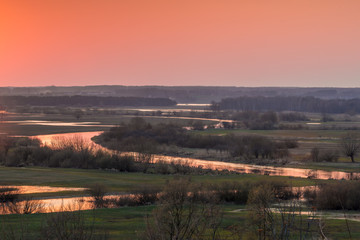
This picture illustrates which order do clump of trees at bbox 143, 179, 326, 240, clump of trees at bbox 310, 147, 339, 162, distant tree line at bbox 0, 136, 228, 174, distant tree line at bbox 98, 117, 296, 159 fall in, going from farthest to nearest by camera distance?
distant tree line at bbox 98, 117, 296, 159 → clump of trees at bbox 310, 147, 339, 162 → distant tree line at bbox 0, 136, 228, 174 → clump of trees at bbox 143, 179, 326, 240

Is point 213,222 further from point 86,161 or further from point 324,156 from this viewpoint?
point 324,156

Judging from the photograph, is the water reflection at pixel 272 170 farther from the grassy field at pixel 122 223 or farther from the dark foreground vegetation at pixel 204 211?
the grassy field at pixel 122 223

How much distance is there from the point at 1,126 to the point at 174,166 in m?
65.1

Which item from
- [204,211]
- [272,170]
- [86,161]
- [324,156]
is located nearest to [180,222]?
[204,211]

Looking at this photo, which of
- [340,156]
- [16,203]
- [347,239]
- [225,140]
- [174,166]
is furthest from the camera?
[225,140]

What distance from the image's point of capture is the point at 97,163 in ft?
194

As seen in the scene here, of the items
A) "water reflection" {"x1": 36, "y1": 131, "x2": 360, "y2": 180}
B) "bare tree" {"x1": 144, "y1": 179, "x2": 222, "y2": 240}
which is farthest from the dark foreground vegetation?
"water reflection" {"x1": 36, "y1": 131, "x2": 360, "y2": 180}

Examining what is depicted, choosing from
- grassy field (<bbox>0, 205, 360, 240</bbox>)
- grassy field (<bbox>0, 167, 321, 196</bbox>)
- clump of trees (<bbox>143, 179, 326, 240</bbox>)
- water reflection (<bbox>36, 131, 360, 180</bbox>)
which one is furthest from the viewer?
water reflection (<bbox>36, 131, 360, 180</bbox>)

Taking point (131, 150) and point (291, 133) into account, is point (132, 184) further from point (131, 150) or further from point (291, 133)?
point (291, 133)

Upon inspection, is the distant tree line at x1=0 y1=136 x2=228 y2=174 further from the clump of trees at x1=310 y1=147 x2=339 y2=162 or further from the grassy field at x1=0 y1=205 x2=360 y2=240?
the grassy field at x1=0 y1=205 x2=360 y2=240

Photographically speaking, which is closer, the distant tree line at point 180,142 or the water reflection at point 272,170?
the water reflection at point 272,170

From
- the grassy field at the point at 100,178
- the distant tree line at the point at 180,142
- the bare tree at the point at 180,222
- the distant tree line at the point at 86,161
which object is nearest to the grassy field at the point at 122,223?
the bare tree at the point at 180,222

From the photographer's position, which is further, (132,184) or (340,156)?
(340,156)

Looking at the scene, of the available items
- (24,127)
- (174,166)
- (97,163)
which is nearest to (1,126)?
(24,127)
